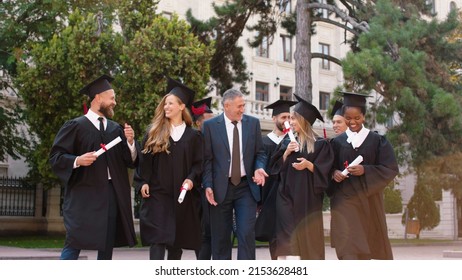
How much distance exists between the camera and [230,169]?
844 centimetres

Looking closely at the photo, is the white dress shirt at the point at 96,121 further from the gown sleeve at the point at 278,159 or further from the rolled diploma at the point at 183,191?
the gown sleeve at the point at 278,159

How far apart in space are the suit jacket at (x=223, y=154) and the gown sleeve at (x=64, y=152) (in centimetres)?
140

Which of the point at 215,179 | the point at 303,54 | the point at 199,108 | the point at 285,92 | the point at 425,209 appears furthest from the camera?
the point at 285,92

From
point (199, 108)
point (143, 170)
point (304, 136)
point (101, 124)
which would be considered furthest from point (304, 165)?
point (199, 108)

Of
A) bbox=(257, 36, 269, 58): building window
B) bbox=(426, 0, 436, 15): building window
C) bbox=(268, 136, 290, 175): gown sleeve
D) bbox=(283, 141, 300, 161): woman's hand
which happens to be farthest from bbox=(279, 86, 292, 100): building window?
bbox=(283, 141, 300, 161): woman's hand

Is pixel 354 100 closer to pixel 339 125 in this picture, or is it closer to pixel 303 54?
pixel 339 125

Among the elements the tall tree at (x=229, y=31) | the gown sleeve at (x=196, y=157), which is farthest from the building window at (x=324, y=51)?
the gown sleeve at (x=196, y=157)

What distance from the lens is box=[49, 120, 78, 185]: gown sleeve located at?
779 cm

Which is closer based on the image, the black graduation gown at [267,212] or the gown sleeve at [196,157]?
the gown sleeve at [196,157]

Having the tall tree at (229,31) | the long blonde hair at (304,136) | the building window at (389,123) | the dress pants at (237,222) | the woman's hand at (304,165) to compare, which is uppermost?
the tall tree at (229,31)

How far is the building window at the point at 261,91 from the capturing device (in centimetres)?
4341

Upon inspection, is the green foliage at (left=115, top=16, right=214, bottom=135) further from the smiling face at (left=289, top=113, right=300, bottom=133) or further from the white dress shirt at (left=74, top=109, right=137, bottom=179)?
the white dress shirt at (left=74, top=109, right=137, bottom=179)

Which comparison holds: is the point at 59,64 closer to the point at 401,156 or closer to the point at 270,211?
the point at 401,156

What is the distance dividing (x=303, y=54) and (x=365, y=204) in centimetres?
1743
